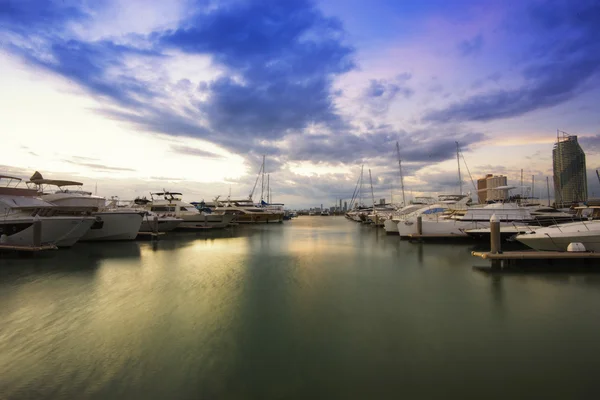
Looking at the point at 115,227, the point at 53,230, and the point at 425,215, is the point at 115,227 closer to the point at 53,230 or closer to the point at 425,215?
the point at 53,230

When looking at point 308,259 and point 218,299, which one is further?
point 308,259

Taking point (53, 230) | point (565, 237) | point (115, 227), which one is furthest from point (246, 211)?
point (565, 237)

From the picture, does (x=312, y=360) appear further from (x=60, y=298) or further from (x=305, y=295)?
(x=60, y=298)

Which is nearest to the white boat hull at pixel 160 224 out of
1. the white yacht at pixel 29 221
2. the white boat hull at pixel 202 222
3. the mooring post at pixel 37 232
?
the white boat hull at pixel 202 222

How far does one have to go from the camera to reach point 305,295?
10.9m

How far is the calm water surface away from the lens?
5270 mm

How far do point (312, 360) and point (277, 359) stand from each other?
0.69 metres

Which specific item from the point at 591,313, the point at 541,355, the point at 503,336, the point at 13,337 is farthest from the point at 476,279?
the point at 13,337

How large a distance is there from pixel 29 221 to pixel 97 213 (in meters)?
6.78

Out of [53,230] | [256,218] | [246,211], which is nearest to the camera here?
[53,230]

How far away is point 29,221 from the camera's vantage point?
18391mm

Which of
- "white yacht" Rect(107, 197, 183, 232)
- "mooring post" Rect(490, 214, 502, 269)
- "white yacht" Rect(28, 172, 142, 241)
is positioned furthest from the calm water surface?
"white yacht" Rect(107, 197, 183, 232)

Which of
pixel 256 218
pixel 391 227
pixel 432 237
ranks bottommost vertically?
pixel 432 237

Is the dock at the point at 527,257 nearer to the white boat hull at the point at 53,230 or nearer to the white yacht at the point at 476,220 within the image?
the white yacht at the point at 476,220
